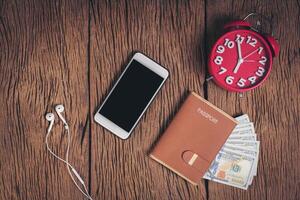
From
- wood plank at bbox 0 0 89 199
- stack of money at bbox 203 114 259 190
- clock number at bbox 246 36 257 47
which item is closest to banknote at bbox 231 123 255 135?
stack of money at bbox 203 114 259 190

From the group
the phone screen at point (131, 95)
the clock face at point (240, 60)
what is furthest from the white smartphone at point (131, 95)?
the clock face at point (240, 60)

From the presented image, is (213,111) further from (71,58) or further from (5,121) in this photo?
(5,121)

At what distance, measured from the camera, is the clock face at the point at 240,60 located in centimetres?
122

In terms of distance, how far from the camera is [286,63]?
1287mm

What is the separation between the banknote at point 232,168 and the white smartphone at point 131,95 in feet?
0.77

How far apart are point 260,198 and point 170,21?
52 centimetres

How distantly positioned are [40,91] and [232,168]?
20.9 inches

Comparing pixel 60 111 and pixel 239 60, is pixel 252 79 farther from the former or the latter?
pixel 60 111

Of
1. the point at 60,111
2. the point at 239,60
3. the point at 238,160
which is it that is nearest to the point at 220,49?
the point at 239,60

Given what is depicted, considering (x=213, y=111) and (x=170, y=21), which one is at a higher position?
(x=170, y=21)

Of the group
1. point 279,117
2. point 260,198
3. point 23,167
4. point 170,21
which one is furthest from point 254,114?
point 23,167

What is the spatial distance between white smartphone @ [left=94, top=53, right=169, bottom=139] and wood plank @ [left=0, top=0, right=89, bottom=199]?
0.21 ft

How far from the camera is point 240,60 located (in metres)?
1.22

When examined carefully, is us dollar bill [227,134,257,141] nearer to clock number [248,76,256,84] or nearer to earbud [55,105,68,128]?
clock number [248,76,256,84]
